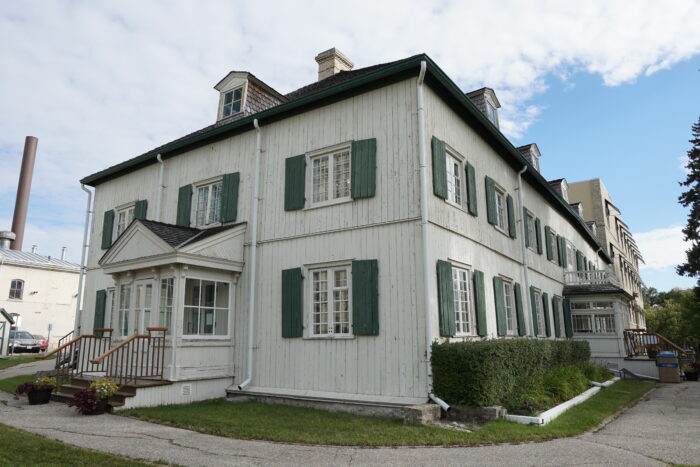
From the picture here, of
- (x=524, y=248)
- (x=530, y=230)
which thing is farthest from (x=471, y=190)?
(x=530, y=230)

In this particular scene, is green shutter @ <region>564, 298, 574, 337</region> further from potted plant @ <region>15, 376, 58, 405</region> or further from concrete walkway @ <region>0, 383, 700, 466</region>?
potted plant @ <region>15, 376, 58, 405</region>

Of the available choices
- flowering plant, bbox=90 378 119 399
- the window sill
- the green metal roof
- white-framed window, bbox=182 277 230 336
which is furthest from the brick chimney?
flowering plant, bbox=90 378 119 399

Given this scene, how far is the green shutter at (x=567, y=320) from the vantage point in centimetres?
1977

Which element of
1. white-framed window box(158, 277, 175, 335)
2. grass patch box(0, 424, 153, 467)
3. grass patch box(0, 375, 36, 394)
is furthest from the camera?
grass patch box(0, 375, 36, 394)

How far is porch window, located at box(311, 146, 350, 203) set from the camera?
1094cm

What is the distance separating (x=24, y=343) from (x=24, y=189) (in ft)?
53.3

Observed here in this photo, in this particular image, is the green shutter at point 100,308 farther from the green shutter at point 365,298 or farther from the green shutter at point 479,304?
the green shutter at point 479,304

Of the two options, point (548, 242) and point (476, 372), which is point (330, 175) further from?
point (548, 242)

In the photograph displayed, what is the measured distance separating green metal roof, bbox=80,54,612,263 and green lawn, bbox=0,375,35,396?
22.5ft

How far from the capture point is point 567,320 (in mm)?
20062

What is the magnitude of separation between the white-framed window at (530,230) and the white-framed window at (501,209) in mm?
2308

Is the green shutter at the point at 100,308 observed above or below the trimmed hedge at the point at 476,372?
above

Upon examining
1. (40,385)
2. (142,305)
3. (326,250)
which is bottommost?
(40,385)

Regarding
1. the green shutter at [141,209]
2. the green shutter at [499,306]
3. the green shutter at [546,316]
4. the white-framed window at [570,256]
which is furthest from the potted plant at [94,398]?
the white-framed window at [570,256]
